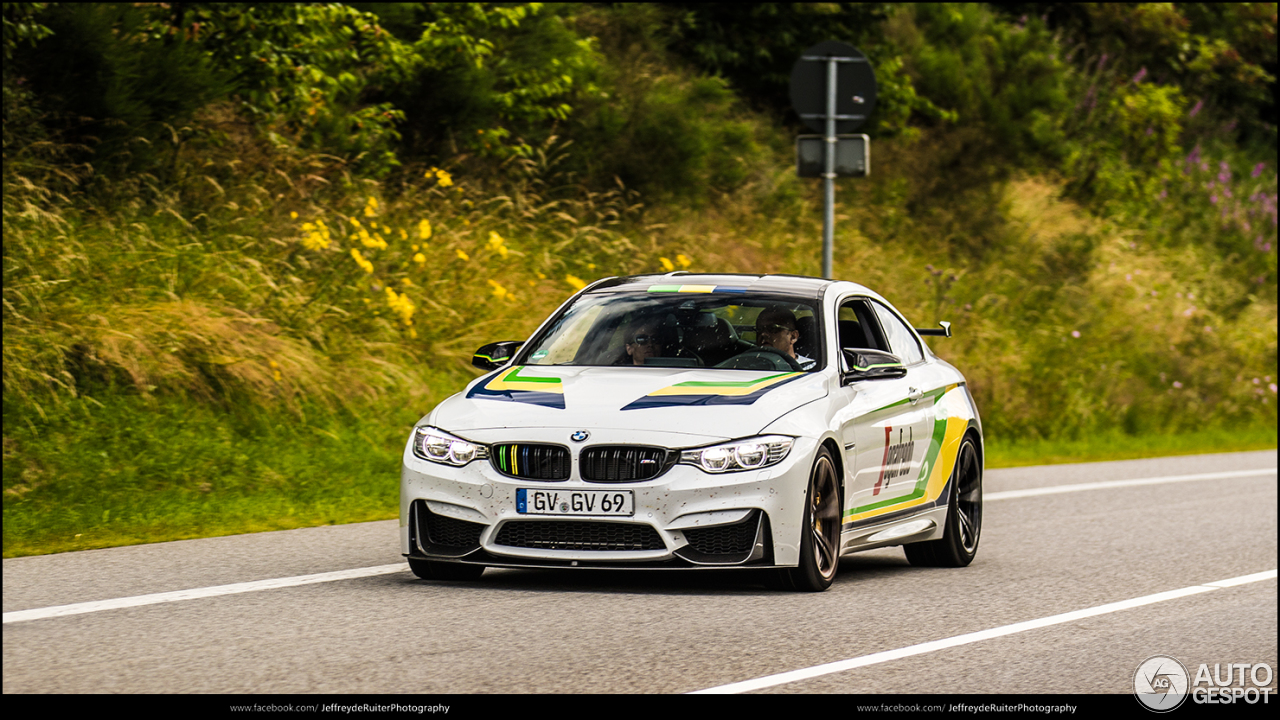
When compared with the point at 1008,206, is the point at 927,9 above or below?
above

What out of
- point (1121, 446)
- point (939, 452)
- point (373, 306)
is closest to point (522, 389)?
point (939, 452)

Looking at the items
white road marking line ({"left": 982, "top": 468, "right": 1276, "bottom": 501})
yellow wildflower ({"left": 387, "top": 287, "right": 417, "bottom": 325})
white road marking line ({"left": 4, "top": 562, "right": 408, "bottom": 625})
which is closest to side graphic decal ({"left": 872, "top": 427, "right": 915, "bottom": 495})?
white road marking line ({"left": 4, "top": 562, "right": 408, "bottom": 625})

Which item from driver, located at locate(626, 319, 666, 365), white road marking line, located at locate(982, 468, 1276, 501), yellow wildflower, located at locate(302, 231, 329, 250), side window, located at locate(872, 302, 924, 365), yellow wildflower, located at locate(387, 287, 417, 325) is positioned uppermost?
driver, located at locate(626, 319, 666, 365)

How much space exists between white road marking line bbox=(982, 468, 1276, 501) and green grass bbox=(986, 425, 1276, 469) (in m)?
1.74

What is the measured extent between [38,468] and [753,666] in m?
6.71

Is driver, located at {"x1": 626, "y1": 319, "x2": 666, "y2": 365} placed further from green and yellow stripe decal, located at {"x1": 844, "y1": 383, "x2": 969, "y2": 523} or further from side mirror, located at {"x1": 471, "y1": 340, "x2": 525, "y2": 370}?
green and yellow stripe decal, located at {"x1": 844, "y1": 383, "x2": 969, "y2": 523}

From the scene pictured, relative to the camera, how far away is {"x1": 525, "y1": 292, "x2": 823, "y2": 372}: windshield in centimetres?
944

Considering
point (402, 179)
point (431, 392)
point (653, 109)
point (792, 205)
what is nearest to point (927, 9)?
point (792, 205)

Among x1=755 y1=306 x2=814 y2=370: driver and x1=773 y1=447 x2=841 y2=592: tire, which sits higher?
x1=755 y1=306 x2=814 y2=370: driver

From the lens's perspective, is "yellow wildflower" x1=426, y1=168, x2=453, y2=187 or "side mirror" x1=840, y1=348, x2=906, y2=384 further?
"yellow wildflower" x1=426, y1=168, x2=453, y2=187

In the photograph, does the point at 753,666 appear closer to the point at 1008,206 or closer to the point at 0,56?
the point at 0,56

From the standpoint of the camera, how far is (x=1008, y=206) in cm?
2786

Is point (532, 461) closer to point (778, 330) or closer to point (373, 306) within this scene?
point (778, 330)

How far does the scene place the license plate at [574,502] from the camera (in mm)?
8258
